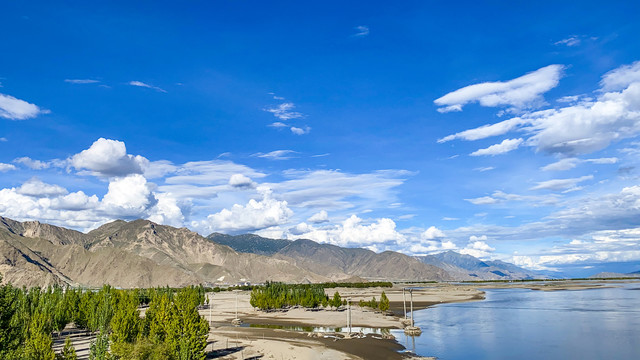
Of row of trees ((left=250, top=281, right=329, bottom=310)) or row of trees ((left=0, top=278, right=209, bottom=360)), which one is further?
row of trees ((left=250, top=281, right=329, bottom=310))

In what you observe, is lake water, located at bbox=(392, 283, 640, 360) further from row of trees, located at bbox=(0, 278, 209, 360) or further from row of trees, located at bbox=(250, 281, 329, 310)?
A: row of trees, located at bbox=(0, 278, 209, 360)

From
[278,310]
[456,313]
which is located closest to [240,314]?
[278,310]

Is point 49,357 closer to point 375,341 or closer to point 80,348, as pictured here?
point 80,348

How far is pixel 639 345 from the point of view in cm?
7550

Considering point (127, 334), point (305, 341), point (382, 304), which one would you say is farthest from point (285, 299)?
point (127, 334)

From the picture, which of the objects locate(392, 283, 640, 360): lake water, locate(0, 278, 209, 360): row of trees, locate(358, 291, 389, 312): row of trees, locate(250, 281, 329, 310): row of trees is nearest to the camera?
locate(0, 278, 209, 360): row of trees

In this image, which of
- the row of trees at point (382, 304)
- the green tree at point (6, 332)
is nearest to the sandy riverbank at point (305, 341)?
the row of trees at point (382, 304)

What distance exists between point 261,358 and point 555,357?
4393 centimetres

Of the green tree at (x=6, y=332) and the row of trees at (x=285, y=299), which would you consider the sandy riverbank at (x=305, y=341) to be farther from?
the green tree at (x=6, y=332)

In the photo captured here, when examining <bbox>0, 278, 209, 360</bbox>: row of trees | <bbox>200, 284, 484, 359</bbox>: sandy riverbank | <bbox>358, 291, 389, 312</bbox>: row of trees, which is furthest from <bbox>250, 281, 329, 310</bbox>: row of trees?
<bbox>0, 278, 209, 360</bbox>: row of trees

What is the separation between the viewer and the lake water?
7106cm

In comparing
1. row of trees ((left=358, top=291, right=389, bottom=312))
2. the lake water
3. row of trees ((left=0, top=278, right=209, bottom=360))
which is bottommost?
the lake water

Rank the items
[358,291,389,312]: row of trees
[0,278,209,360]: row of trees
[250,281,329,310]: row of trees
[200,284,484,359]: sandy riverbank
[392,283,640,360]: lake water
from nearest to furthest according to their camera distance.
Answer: [0,278,209,360]: row of trees → [200,284,484,359]: sandy riverbank → [392,283,640,360]: lake water → [358,291,389,312]: row of trees → [250,281,329,310]: row of trees

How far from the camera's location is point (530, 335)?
88062 millimetres
